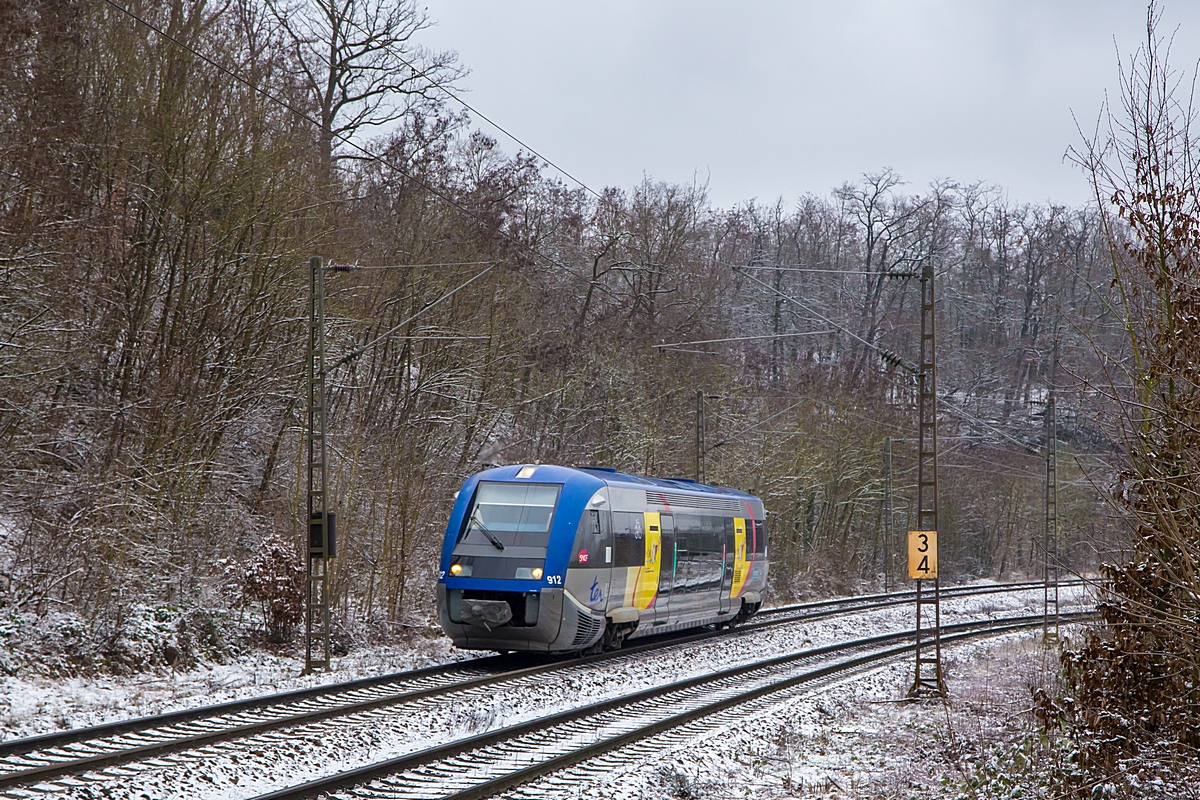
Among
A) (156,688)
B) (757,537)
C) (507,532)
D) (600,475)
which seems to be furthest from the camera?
(757,537)

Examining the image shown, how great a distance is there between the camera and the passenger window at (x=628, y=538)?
18.8 metres

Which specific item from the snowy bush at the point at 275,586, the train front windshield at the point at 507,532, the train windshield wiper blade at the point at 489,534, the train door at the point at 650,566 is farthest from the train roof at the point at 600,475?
the snowy bush at the point at 275,586

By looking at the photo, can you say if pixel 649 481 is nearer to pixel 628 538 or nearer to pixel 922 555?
pixel 628 538

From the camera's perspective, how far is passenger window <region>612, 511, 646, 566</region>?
1875cm

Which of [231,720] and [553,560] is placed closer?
[231,720]

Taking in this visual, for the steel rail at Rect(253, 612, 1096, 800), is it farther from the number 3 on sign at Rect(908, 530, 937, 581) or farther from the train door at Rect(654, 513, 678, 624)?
the number 3 on sign at Rect(908, 530, 937, 581)

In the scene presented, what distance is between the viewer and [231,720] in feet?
39.3

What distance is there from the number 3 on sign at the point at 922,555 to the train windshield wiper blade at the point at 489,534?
19.3ft

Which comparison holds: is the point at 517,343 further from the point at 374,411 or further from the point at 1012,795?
the point at 1012,795

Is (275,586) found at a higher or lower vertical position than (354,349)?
lower

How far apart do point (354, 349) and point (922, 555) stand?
1380 centimetres

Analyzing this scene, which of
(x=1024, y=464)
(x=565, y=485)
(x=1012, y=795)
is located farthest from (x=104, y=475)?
(x=1024, y=464)

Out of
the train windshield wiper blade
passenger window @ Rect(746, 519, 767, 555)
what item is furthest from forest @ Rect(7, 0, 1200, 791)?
passenger window @ Rect(746, 519, 767, 555)

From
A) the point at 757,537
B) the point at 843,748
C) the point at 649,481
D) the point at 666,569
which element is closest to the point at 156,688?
the point at 843,748
